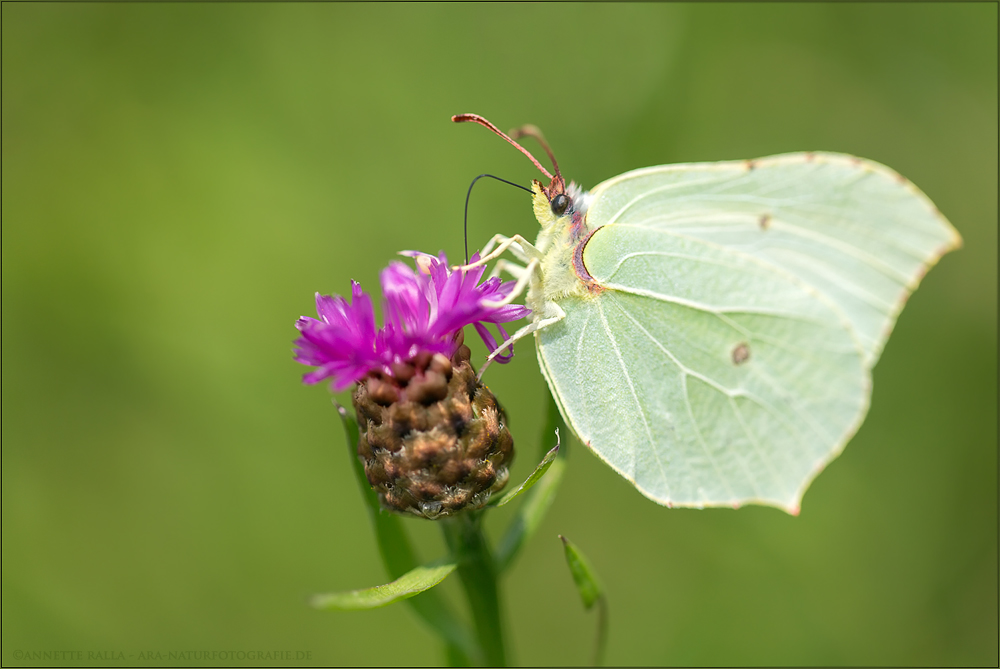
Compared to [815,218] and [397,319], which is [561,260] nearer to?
[397,319]

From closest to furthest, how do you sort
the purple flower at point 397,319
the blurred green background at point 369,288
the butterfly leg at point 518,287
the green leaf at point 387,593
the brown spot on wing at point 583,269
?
the green leaf at point 387,593
the purple flower at point 397,319
the butterfly leg at point 518,287
the brown spot on wing at point 583,269
the blurred green background at point 369,288

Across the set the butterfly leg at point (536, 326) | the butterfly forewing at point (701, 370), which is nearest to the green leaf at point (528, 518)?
the butterfly forewing at point (701, 370)

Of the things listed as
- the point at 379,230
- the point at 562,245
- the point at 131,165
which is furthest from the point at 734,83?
the point at 131,165

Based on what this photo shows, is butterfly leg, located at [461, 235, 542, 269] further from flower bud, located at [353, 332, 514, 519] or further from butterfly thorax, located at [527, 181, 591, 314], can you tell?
flower bud, located at [353, 332, 514, 519]

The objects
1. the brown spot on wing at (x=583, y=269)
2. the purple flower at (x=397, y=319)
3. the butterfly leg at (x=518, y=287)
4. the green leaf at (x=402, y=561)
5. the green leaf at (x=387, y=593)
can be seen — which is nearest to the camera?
the green leaf at (x=387, y=593)

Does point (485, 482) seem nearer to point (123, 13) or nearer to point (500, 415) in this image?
point (500, 415)

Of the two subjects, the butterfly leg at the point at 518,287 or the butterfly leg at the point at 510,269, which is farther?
the butterfly leg at the point at 510,269

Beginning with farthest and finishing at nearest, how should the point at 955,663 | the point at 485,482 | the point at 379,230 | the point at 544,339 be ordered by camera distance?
the point at 379,230 < the point at 955,663 < the point at 544,339 < the point at 485,482

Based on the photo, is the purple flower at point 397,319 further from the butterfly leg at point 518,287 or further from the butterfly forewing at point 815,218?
the butterfly forewing at point 815,218
